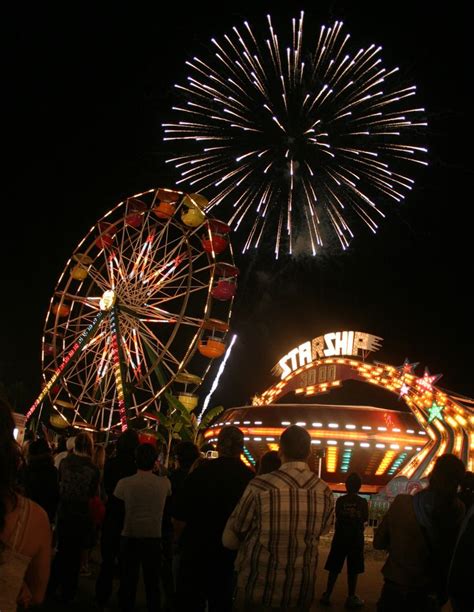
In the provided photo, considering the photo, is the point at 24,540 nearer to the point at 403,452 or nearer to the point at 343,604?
the point at 343,604

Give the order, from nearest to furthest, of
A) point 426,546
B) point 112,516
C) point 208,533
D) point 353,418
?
point 426,546, point 208,533, point 112,516, point 353,418

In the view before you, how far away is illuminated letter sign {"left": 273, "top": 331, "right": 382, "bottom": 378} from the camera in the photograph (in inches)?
1206

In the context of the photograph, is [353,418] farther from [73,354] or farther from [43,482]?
[43,482]

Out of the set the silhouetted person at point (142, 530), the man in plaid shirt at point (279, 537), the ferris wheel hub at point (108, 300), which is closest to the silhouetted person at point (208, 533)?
the man in plaid shirt at point (279, 537)

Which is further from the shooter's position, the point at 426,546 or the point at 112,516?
the point at 112,516

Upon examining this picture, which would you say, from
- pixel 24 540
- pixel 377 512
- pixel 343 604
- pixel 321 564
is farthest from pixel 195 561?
pixel 377 512

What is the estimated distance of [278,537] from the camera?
138 inches

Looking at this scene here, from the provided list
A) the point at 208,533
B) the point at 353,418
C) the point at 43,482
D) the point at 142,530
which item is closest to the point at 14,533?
the point at 208,533

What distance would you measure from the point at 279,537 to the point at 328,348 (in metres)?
28.6

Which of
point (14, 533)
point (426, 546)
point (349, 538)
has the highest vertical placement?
point (14, 533)

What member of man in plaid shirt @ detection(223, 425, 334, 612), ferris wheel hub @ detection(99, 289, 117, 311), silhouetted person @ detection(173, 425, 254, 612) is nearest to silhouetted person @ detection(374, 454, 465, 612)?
man in plaid shirt @ detection(223, 425, 334, 612)

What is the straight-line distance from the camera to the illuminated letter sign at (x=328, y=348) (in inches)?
1206

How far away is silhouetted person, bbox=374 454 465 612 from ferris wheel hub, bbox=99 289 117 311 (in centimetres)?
2005

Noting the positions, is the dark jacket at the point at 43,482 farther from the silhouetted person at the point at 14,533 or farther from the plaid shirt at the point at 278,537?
the silhouetted person at the point at 14,533
